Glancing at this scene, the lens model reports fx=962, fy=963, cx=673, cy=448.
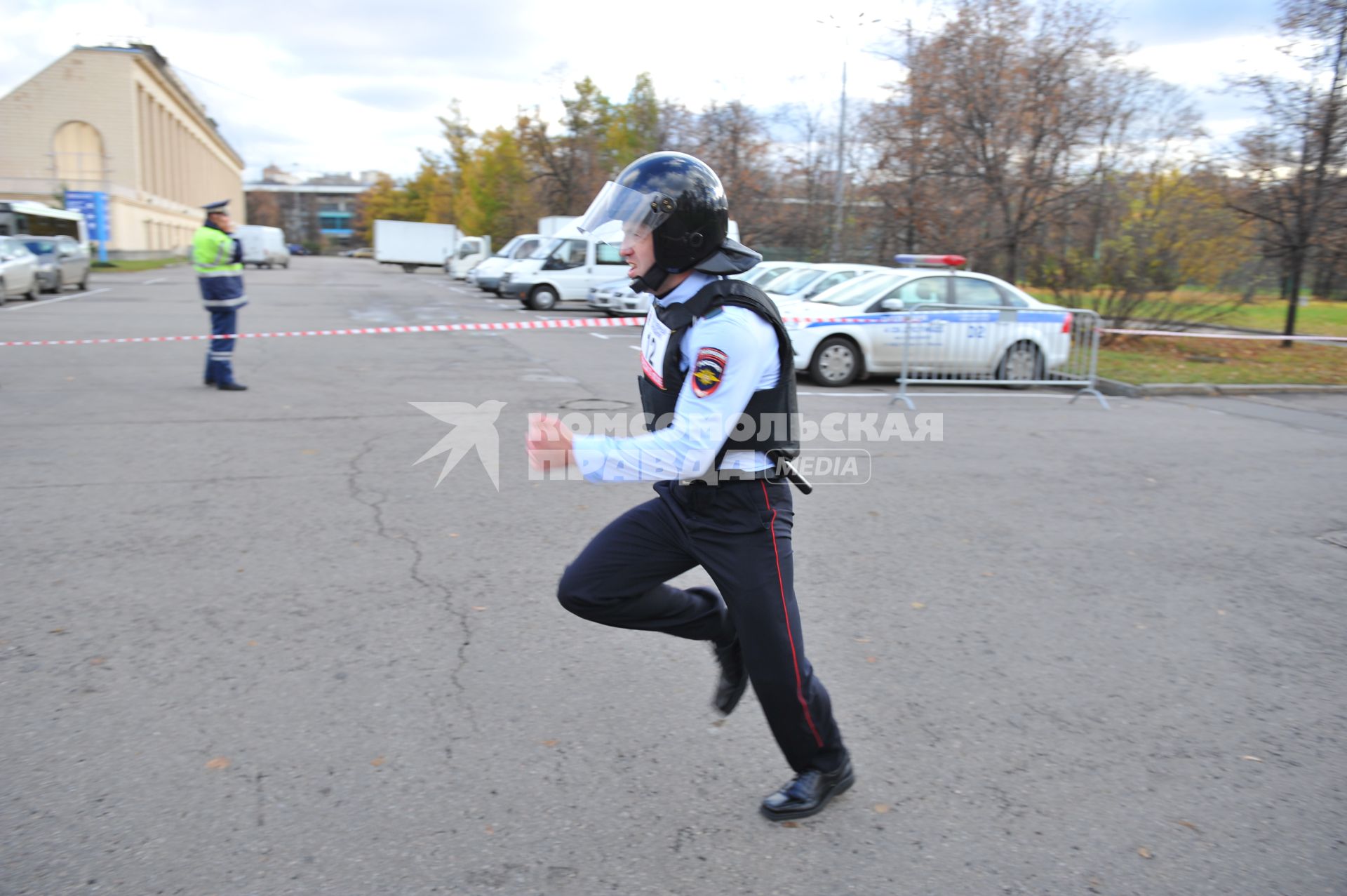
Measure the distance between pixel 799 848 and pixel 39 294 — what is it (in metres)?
27.9

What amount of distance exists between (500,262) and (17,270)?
13.8 meters

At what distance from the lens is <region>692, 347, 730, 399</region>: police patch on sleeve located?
257 cm

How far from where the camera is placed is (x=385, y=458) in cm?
762

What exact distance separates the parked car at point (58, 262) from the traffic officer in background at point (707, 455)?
25495 mm

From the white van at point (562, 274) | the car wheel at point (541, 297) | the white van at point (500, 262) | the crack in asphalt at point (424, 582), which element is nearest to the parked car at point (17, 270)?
the white van at point (562, 274)

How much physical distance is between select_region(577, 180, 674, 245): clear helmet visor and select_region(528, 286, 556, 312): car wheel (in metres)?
22.9

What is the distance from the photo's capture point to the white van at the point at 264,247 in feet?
181

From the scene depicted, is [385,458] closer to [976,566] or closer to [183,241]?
[976,566]

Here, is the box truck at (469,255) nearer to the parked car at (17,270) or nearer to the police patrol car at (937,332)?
the parked car at (17,270)

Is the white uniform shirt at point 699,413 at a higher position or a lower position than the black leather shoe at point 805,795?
higher

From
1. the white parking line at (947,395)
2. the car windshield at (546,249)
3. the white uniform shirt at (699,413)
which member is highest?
the car windshield at (546,249)

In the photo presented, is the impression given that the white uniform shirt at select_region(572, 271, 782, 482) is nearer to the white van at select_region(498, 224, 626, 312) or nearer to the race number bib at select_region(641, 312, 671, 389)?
the race number bib at select_region(641, 312, 671, 389)

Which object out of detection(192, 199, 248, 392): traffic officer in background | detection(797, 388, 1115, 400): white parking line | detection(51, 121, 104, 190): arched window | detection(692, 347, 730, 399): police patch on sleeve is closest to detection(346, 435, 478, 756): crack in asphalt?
detection(692, 347, 730, 399): police patch on sleeve

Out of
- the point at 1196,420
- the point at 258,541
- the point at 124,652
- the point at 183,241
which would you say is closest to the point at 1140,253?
the point at 1196,420
